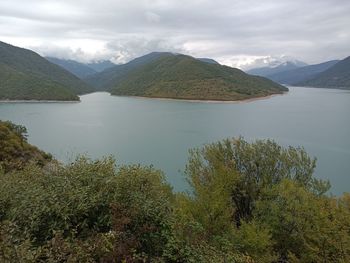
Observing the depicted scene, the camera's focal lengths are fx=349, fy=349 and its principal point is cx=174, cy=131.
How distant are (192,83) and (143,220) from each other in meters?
118

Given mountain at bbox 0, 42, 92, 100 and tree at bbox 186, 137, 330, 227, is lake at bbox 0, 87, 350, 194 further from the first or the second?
mountain at bbox 0, 42, 92, 100

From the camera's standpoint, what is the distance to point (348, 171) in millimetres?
32625

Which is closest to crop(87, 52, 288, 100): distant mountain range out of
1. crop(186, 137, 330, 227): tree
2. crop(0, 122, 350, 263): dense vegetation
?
crop(186, 137, 330, 227): tree

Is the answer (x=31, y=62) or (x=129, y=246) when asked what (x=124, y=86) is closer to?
(x=31, y=62)

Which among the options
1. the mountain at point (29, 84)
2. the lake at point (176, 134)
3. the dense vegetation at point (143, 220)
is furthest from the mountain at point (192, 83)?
the dense vegetation at point (143, 220)

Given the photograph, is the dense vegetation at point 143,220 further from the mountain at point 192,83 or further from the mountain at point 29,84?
the mountain at point 29,84

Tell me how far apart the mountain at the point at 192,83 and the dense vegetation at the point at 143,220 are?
9298 cm

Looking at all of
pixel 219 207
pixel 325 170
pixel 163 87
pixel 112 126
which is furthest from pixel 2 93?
pixel 219 207

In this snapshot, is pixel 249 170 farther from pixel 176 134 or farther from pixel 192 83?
pixel 192 83

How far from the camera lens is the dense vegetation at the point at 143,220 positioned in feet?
19.0

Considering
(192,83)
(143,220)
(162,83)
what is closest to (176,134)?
(143,220)

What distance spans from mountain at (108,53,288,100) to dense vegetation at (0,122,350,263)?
305ft

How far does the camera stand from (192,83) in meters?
123

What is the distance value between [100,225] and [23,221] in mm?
1393
